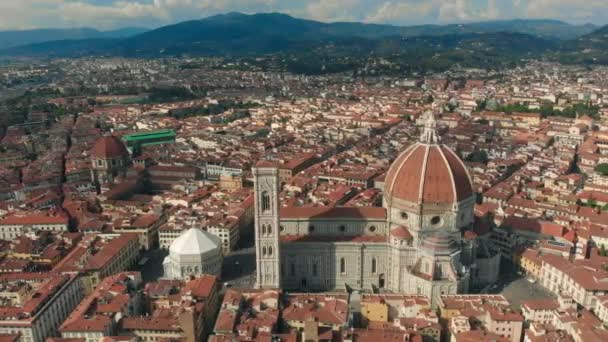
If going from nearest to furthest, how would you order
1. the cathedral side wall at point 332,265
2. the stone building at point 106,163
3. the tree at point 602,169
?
the cathedral side wall at point 332,265 < the tree at point 602,169 < the stone building at point 106,163

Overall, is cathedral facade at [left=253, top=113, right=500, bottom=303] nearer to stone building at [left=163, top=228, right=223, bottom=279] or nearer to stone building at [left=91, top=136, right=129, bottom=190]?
stone building at [left=163, top=228, right=223, bottom=279]

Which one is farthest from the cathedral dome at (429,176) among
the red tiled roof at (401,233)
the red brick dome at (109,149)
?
the red brick dome at (109,149)

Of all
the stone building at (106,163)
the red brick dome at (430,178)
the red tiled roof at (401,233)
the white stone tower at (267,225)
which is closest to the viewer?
the white stone tower at (267,225)

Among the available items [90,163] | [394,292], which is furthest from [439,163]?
[90,163]

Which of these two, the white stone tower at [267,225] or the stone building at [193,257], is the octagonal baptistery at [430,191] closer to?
the white stone tower at [267,225]

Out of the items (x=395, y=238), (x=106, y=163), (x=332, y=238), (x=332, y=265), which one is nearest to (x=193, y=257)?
(x=332, y=265)

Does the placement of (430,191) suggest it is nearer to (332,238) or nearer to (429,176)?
(429,176)

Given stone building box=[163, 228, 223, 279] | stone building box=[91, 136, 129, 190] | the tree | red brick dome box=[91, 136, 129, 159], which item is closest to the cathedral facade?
stone building box=[163, 228, 223, 279]
